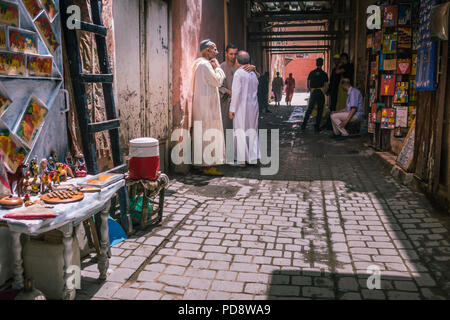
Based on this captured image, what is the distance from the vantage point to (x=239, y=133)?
8.27m

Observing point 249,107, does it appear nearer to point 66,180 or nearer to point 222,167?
point 222,167

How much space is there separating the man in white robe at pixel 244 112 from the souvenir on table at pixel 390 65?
2423 millimetres

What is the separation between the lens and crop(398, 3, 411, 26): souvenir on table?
7676mm

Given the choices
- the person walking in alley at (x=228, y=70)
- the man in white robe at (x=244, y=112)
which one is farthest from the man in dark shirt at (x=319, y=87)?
the man in white robe at (x=244, y=112)

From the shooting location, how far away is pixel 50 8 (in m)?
3.57

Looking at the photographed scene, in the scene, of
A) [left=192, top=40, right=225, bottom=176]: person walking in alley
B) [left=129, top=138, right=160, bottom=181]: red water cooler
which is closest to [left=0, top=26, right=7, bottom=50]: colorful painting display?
[left=129, top=138, right=160, bottom=181]: red water cooler

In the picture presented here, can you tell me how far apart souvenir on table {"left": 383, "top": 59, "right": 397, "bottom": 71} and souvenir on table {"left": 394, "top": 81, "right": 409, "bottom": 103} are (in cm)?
31

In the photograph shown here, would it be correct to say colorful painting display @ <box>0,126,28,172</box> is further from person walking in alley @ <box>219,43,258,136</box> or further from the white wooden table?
person walking in alley @ <box>219,43,258,136</box>

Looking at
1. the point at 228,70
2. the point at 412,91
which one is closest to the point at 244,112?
the point at 228,70

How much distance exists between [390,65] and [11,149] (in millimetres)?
6899

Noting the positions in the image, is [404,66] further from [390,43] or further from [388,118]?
[388,118]

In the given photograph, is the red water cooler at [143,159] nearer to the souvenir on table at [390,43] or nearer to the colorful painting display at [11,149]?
the colorful painting display at [11,149]
